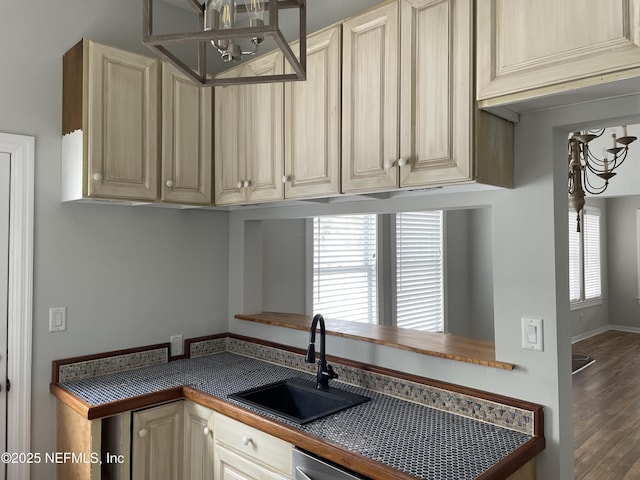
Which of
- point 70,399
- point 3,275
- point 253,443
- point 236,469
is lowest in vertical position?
point 236,469

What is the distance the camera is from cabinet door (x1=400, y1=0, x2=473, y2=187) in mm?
1599

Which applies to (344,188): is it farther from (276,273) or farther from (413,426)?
(276,273)

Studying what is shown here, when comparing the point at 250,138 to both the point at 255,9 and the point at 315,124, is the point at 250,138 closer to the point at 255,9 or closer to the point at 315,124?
the point at 315,124

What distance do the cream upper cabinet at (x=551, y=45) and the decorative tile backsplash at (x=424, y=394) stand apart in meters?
1.13

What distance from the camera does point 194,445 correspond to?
2.22m

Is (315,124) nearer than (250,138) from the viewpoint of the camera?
Yes

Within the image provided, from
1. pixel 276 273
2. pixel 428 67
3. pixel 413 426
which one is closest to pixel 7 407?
pixel 276 273

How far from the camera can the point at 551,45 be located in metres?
1.42

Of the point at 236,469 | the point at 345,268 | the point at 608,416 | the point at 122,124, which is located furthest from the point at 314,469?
the point at 608,416

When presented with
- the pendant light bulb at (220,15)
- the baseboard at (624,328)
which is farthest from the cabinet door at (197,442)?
the baseboard at (624,328)

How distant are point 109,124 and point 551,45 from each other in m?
1.85

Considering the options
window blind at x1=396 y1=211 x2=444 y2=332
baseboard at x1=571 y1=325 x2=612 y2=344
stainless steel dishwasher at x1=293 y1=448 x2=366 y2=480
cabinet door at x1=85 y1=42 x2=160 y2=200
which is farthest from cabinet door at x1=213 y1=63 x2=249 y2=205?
baseboard at x1=571 y1=325 x2=612 y2=344

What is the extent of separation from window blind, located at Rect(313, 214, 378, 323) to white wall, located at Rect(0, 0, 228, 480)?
0.99m

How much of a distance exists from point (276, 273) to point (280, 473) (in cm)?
158
